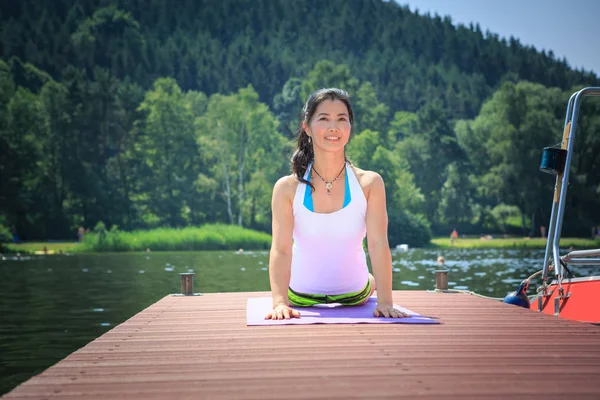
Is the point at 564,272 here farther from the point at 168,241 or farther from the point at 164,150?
the point at 164,150

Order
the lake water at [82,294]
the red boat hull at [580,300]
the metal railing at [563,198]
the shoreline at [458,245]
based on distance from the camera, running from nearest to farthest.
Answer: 1. the red boat hull at [580,300]
2. the metal railing at [563,198]
3. the lake water at [82,294]
4. the shoreline at [458,245]

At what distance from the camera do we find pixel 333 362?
13.0 ft

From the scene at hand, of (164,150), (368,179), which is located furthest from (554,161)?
(164,150)

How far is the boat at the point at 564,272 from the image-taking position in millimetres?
7289

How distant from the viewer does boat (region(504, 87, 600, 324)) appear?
7.29 m

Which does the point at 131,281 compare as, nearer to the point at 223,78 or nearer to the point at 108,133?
the point at 108,133

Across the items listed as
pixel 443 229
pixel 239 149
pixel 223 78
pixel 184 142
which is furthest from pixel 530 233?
pixel 223 78

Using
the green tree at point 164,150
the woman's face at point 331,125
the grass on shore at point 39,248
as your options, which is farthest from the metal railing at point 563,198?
the green tree at point 164,150

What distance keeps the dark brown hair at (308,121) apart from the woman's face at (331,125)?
0.06 meters

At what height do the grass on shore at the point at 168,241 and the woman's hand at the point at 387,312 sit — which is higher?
the woman's hand at the point at 387,312

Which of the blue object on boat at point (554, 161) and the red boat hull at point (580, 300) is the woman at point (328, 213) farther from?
the blue object on boat at point (554, 161)

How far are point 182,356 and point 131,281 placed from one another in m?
19.3

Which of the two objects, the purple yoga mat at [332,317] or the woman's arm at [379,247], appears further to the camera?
the woman's arm at [379,247]

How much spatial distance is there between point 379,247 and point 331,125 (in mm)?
911
